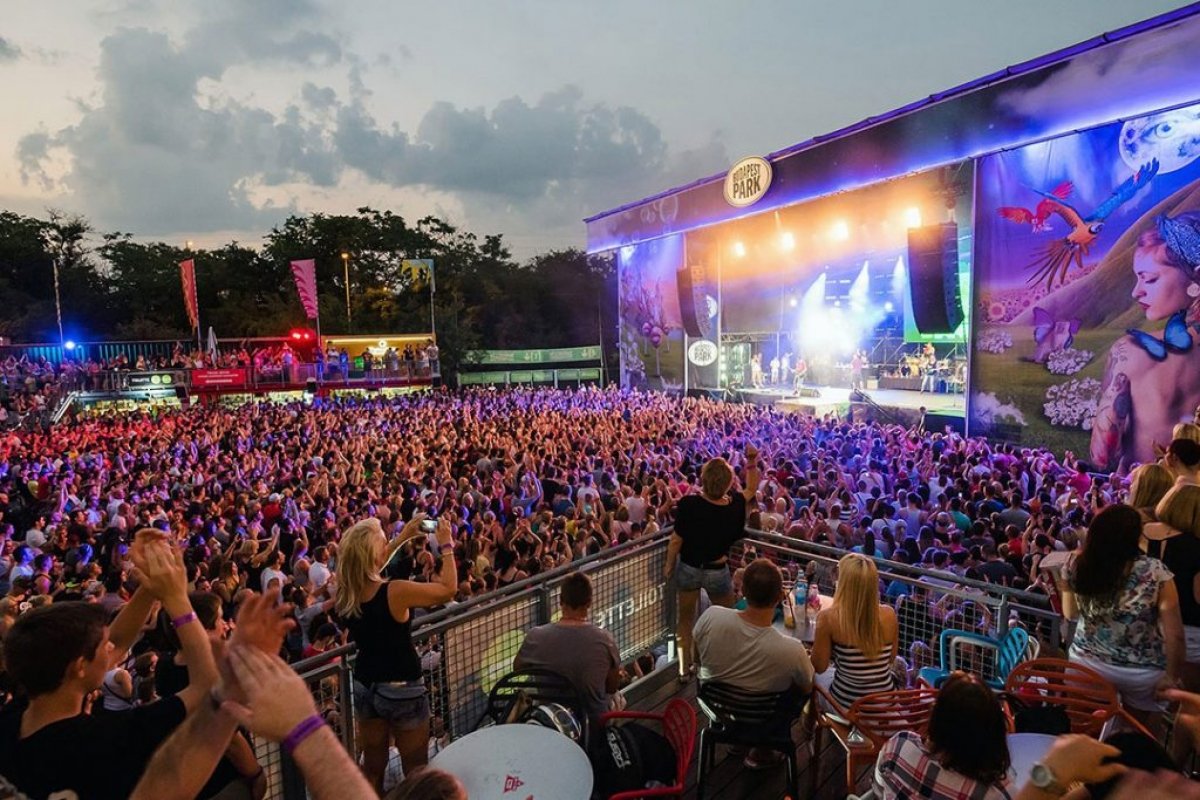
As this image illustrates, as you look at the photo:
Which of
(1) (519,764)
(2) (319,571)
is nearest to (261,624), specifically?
(1) (519,764)

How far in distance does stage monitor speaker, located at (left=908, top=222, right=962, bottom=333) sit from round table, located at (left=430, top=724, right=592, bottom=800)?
48.6ft

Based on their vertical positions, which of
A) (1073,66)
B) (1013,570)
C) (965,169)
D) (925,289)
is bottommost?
(1013,570)

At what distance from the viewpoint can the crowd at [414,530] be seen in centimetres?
186

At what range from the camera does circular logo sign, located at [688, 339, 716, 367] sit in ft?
81.0

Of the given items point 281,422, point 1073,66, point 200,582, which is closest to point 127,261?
point 281,422

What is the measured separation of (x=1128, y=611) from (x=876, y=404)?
16.1m

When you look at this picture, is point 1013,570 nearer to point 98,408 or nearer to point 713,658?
point 713,658

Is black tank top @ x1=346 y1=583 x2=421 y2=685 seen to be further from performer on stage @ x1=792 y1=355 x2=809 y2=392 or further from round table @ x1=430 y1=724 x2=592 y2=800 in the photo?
performer on stage @ x1=792 y1=355 x2=809 y2=392

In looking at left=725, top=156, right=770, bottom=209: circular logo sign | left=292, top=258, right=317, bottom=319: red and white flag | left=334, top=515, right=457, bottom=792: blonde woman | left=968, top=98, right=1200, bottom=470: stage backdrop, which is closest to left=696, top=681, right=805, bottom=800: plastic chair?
left=334, top=515, right=457, bottom=792: blonde woman

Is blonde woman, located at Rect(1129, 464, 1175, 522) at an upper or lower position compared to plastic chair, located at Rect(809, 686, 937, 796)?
upper

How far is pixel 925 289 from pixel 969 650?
12.6 meters

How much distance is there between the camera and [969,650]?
4070 mm

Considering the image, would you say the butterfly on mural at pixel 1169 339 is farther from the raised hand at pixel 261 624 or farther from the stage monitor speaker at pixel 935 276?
the raised hand at pixel 261 624

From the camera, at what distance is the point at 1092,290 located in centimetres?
1295
